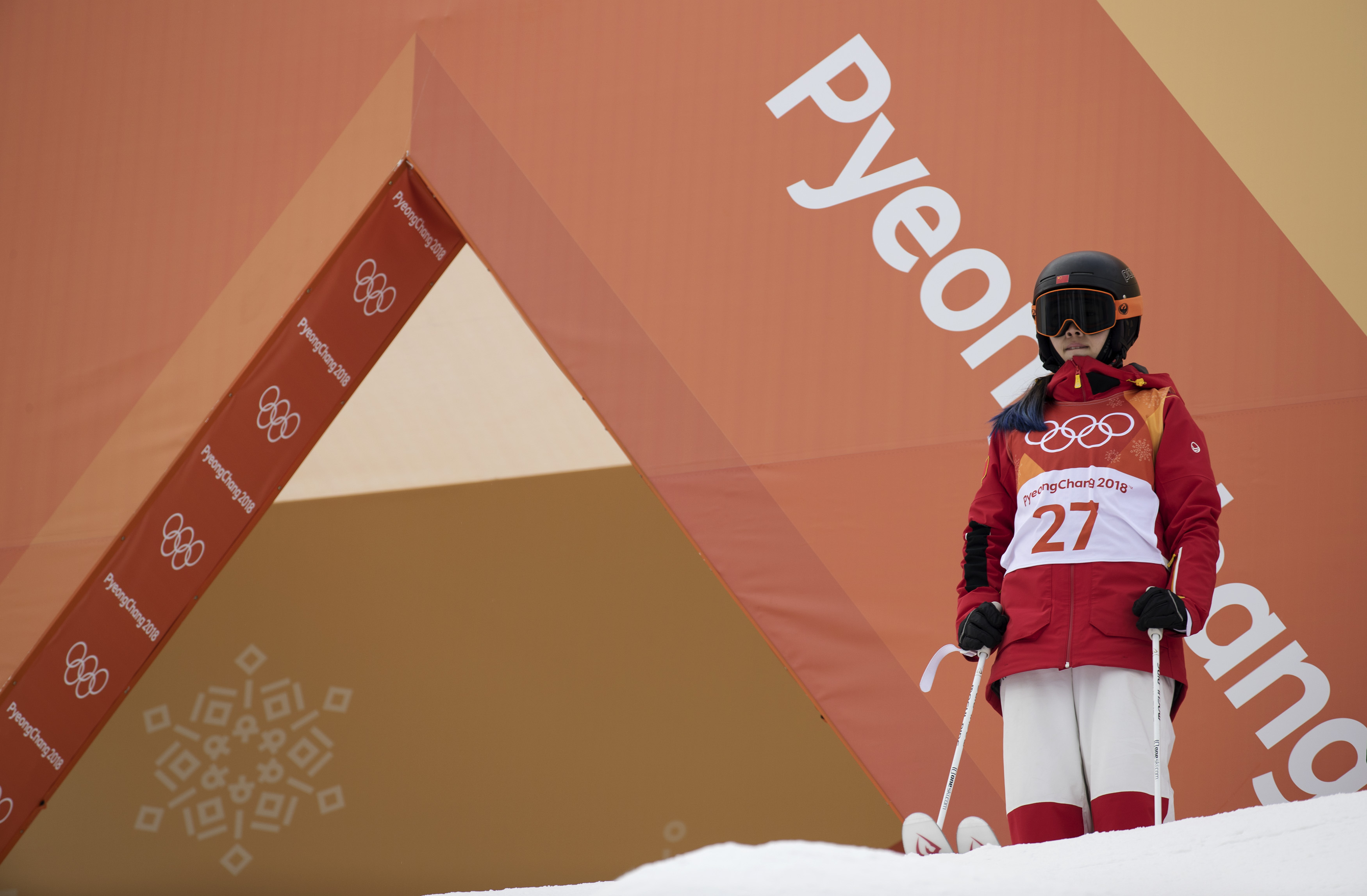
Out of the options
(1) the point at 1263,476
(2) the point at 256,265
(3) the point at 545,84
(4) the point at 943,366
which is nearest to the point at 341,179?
(2) the point at 256,265

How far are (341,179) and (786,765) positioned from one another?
225 cm

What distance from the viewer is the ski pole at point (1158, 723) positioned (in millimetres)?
1490

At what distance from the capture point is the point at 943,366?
8.35 feet

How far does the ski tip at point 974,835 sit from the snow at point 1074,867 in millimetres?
1135

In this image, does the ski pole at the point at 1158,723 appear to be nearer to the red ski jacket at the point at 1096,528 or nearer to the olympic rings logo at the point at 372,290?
the red ski jacket at the point at 1096,528

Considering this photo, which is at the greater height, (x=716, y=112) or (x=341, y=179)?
(x=716, y=112)

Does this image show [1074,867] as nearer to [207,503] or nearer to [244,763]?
[207,503]

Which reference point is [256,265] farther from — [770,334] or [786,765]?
[786,765]

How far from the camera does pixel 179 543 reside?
9.45 ft

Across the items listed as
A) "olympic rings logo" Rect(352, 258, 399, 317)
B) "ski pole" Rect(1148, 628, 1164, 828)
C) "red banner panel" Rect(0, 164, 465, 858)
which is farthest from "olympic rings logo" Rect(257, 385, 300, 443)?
"ski pole" Rect(1148, 628, 1164, 828)

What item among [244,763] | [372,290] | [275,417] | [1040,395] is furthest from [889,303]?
[244,763]

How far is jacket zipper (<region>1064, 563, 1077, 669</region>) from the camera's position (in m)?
1.60

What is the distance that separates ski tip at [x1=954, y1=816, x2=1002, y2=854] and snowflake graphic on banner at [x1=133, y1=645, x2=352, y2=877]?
8.75 feet

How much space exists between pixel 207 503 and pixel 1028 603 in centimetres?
191
